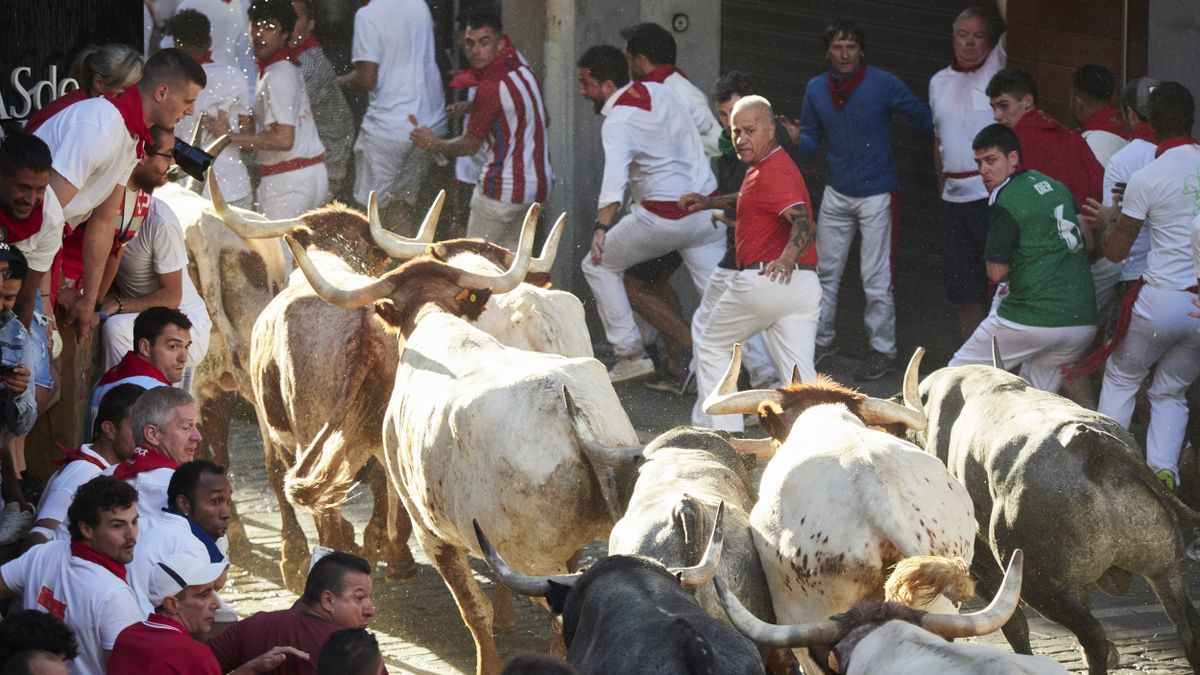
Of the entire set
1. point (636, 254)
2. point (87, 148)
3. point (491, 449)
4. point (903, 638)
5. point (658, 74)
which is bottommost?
point (636, 254)

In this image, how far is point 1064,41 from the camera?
12867 millimetres

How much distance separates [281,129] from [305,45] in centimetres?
107

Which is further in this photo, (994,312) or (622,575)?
(994,312)

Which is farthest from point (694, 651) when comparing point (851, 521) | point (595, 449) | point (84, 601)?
point (595, 449)

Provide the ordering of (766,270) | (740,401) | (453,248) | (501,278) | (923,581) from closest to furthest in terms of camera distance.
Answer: (923,581) < (740,401) < (501,278) < (453,248) < (766,270)

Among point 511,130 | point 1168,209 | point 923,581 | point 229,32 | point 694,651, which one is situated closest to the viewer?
point 694,651

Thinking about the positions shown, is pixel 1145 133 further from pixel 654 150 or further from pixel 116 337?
pixel 116 337

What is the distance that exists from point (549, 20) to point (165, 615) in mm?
9637

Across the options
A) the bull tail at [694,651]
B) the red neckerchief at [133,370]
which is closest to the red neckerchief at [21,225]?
the red neckerchief at [133,370]

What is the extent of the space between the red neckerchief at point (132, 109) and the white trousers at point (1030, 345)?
487cm

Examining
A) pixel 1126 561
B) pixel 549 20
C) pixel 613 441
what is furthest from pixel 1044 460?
pixel 549 20

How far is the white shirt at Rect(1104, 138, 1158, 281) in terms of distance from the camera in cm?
1047

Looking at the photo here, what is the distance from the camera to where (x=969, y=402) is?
8070 mm

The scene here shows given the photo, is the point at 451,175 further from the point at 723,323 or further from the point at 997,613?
the point at 997,613
